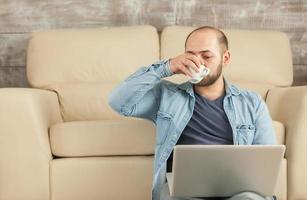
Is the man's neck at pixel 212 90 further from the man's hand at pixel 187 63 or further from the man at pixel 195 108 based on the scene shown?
the man's hand at pixel 187 63

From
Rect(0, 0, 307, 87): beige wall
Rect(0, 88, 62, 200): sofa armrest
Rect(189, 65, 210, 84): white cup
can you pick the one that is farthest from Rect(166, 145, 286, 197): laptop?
Rect(0, 0, 307, 87): beige wall

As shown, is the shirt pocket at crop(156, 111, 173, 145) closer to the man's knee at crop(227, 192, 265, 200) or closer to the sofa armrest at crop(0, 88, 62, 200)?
the man's knee at crop(227, 192, 265, 200)

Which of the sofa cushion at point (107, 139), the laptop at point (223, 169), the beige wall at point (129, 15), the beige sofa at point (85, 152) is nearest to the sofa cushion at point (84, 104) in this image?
the beige sofa at point (85, 152)

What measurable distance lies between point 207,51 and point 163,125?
29 centimetres

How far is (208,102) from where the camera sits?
1.82 metres

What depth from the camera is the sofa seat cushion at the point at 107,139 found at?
6.88 feet

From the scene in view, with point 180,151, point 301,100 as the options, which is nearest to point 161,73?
point 180,151

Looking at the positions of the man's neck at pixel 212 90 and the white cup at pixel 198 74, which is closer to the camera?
the white cup at pixel 198 74

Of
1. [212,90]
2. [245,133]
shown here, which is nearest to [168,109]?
[212,90]

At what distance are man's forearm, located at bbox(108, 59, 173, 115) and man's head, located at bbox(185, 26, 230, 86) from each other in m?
0.11

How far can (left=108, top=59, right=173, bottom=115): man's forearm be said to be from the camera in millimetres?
1769

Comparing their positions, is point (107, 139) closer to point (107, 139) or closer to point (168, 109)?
point (107, 139)

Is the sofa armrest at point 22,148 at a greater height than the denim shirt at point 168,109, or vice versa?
the denim shirt at point 168,109

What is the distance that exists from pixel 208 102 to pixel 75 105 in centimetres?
90
